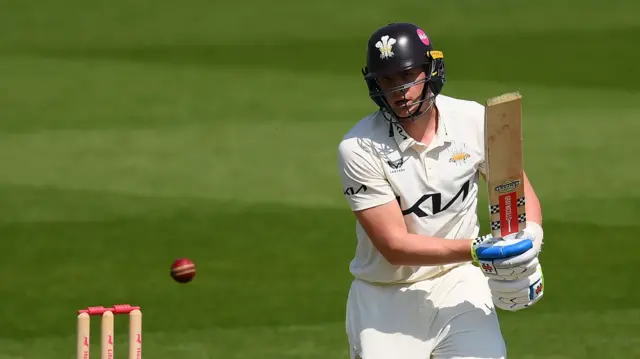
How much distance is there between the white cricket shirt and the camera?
4.91m

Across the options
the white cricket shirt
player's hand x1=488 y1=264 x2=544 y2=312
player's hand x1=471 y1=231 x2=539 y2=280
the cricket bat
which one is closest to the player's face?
the white cricket shirt

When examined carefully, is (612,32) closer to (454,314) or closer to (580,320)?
(580,320)

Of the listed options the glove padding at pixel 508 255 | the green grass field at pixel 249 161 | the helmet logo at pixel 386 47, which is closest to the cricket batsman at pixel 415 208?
the helmet logo at pixel 386 47

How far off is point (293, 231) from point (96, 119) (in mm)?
3366

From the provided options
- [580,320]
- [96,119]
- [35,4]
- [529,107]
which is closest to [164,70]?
[96,119]

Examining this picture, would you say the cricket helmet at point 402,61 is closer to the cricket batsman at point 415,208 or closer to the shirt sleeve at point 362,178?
the cricket batsman at point 415,208

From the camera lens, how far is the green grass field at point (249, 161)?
843 centimetres

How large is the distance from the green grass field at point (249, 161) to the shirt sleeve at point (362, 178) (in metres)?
2.95

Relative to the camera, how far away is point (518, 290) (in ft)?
15.4

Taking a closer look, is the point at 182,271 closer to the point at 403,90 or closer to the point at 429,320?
the point at 429,320

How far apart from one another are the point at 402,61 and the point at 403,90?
11 cm

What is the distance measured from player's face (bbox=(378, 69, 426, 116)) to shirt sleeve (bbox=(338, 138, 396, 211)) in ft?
0.73

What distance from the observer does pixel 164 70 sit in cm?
1377

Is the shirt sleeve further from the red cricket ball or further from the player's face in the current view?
the red cricket ball
